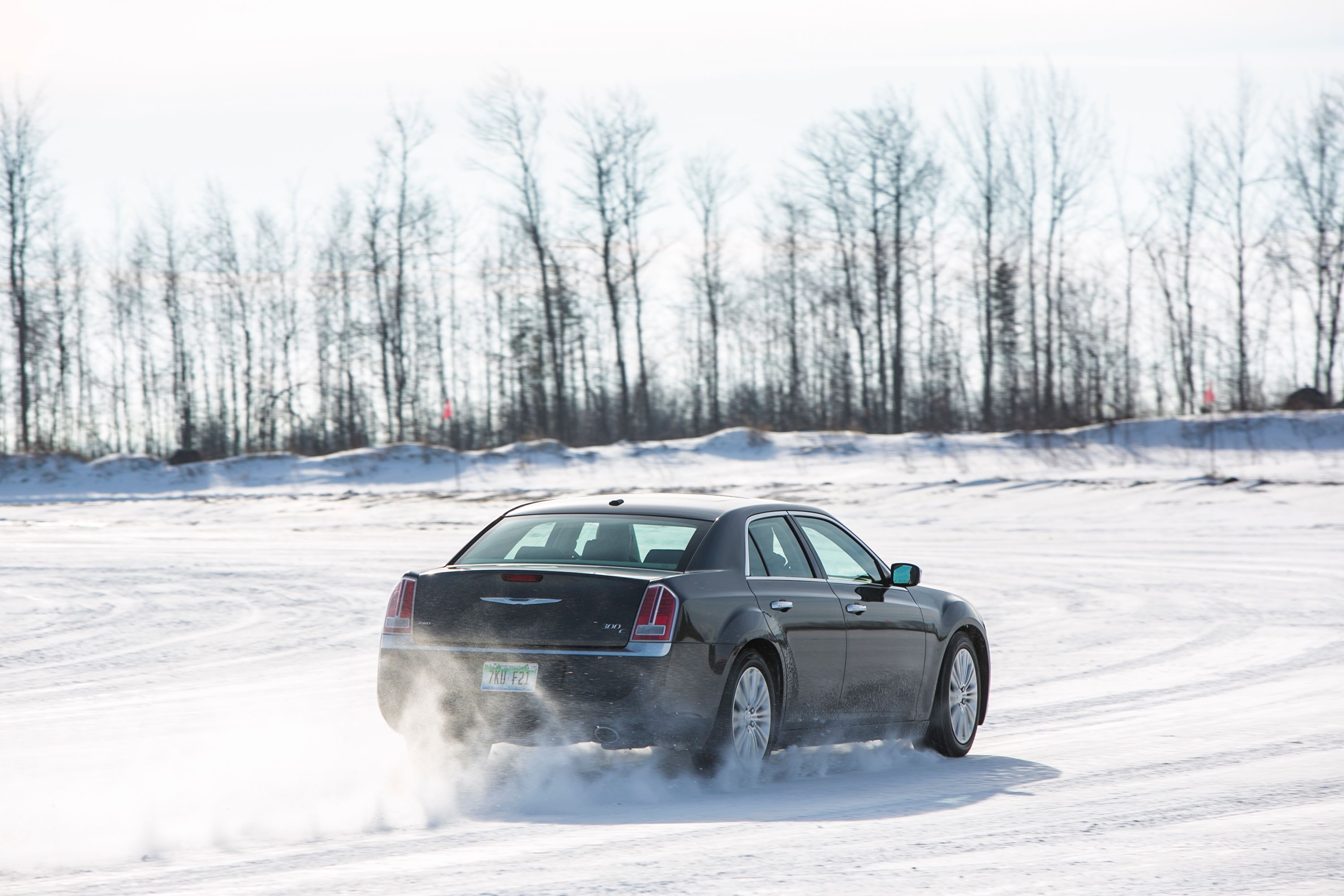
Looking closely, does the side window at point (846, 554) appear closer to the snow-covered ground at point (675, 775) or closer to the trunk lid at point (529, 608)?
the snow-covered ground at point (675, 775)

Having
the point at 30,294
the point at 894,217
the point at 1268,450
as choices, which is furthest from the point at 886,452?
the point at 30,294

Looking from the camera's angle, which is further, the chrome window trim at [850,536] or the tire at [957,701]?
the tire at [957,701]

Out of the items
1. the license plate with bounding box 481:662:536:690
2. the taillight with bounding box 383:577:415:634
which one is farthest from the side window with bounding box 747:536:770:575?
the taillight with bounding box 383:577:415:634

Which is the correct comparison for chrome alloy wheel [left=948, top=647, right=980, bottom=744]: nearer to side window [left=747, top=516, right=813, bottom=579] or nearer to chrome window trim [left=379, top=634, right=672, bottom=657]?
side window [left=747, top=516, right=813, bottom=579]

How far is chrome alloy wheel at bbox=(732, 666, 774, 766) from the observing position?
7312 millimetres

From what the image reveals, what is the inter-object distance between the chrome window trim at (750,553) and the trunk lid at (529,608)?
0.72 meters

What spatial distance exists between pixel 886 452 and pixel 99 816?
121ft

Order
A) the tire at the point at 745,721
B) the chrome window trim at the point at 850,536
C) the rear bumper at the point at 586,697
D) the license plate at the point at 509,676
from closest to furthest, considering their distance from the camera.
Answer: the rear bumper at the point at 586,697, the license plate at the point at 509,676, the tire at the point at 745,721, the chrome window trim at the point at 850,536

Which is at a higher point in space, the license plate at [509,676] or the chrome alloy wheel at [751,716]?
the license plate at [509,676]

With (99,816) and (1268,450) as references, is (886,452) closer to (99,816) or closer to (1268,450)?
(1268,450)

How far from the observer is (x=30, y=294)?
59.0 metres

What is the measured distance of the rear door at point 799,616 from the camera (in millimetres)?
7699

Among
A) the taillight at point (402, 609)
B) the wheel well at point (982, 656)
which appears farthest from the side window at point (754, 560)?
the wheel well at point (982, 656)

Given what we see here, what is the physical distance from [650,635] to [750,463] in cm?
3532
